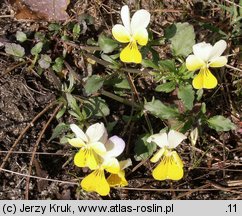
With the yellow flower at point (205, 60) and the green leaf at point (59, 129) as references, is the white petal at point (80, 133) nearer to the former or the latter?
the green leaf at point (59, 129)

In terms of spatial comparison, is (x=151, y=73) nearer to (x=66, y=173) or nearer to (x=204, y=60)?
(x=204, y=60)

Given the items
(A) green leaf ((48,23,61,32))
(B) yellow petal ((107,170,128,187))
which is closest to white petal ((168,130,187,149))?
(B) yellow petal ((107,170,128,187))

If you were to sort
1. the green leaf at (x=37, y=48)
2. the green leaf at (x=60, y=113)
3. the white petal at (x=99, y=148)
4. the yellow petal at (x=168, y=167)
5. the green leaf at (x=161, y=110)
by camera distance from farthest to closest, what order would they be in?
the green leaf at (x=37, y=48) < the green leaf at (x=60, y=113) < the green leaf at (x=161, y=110) < the yellow petal at (x=168, y=167) < the white petal at (x=99, y=148)

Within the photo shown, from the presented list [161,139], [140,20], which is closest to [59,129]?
[161,139]

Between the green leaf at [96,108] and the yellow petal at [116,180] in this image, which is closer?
the yellow petal at [116,180]

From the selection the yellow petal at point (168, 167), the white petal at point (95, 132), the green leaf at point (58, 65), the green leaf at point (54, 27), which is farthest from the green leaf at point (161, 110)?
the green leaf at point (54, 27)

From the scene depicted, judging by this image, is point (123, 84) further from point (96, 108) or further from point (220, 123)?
point (220, 123)
